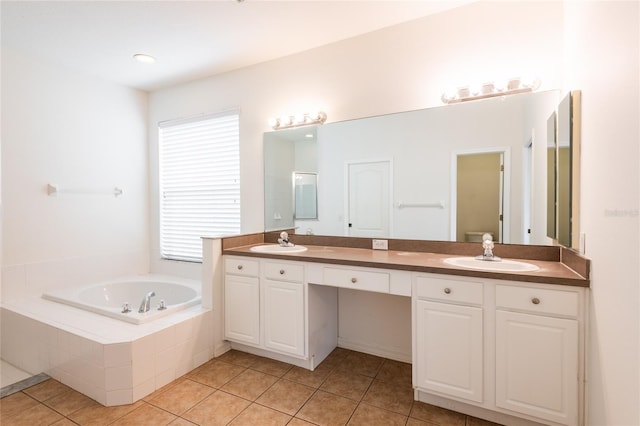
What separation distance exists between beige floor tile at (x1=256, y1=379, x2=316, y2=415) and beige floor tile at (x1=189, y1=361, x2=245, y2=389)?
35 centimetres

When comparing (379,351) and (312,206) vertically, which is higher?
(312,206)

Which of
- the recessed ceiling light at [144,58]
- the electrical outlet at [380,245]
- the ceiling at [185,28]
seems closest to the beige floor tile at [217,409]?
the electrical outlet at [380,245]

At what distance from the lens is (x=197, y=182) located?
11.1ft

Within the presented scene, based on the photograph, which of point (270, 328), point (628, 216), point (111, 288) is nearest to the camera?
point (628, 216)

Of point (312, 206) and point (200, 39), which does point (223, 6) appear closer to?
point (200, 39)

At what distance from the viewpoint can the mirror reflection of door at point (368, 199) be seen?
2379 millimetres

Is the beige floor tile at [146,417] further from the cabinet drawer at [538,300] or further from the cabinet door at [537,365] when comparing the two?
the cabinet drawer at [538,300]

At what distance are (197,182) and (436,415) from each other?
9.73 ft

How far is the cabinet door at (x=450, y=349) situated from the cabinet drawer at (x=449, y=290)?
4cm

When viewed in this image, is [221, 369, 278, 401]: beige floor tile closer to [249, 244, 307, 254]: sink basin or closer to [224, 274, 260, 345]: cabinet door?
[224, 274, 260, 345]: cabinet door

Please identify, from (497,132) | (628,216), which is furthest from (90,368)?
(497,132)

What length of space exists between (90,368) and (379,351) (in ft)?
6.41

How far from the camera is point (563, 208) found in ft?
5.33

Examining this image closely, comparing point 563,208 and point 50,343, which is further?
point 50,343
